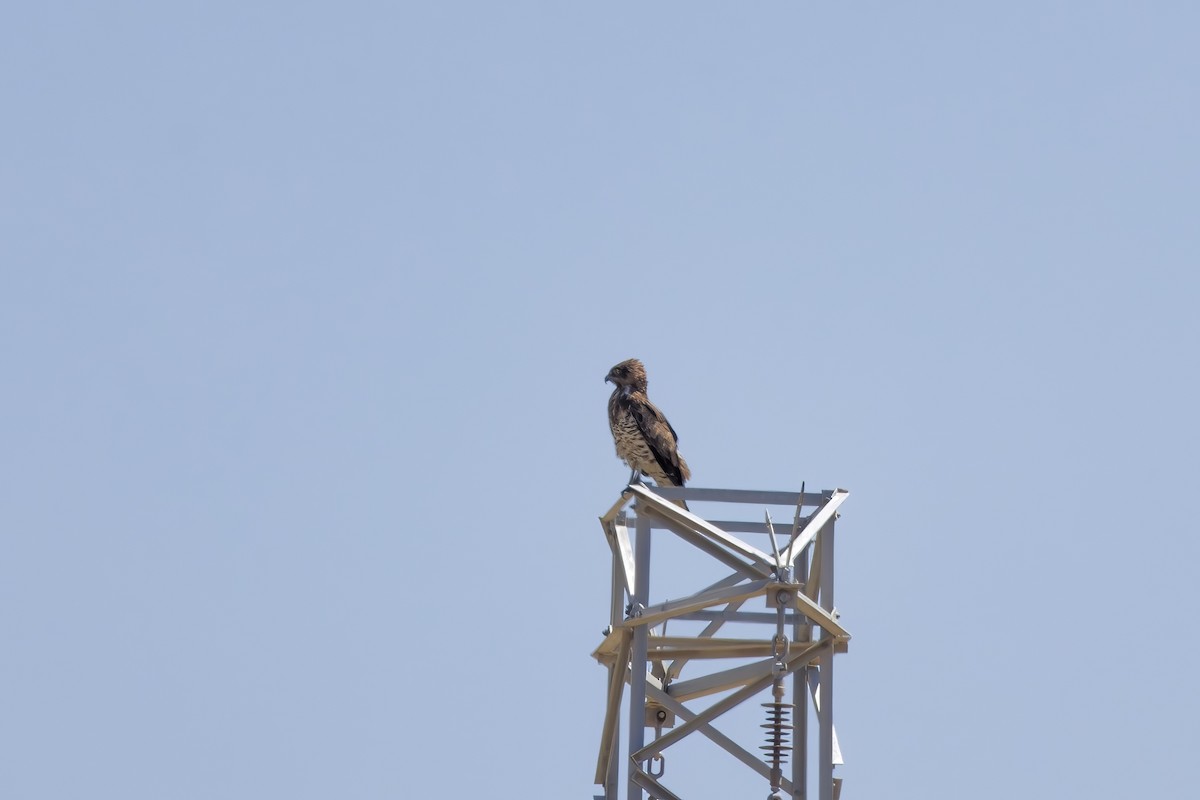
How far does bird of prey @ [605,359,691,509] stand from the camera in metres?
18.8

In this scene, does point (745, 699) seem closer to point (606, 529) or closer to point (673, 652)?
point (673, 652)

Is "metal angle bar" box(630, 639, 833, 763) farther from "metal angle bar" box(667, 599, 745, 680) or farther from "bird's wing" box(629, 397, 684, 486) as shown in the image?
"bird's wing" box(629, 397, 684, 486)

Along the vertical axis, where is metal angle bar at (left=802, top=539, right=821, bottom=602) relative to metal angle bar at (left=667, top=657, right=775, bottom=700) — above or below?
above

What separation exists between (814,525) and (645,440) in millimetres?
4795

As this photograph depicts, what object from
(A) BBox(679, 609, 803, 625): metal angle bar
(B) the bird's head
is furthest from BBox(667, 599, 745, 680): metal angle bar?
(B) the bird's head

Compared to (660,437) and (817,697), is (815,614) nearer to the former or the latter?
(817,697)

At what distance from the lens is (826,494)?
1462 centimetres

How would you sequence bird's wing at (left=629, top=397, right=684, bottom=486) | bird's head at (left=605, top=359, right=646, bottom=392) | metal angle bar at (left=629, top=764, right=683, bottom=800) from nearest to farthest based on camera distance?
metal angle bar at (left=629, top=764, right=683, bottom=800)
bird's wing at (left=629, top=397, right=684, bottom=486)
bird's head at (left=605, top=359, right=646, bottom=392)

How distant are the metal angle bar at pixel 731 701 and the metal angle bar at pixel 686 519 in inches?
37.2

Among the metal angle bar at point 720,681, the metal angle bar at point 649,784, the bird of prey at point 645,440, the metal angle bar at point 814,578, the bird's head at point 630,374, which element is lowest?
the metal angle bar at point 649,784

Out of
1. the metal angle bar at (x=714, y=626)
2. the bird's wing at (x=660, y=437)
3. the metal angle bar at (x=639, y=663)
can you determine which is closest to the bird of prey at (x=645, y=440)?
the bird's wing at (x=660, y=437)

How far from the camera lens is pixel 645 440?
18.9 metres

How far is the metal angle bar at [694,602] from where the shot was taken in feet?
45.1

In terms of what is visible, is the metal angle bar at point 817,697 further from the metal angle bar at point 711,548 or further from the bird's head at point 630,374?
the bird's head at point 630,374
